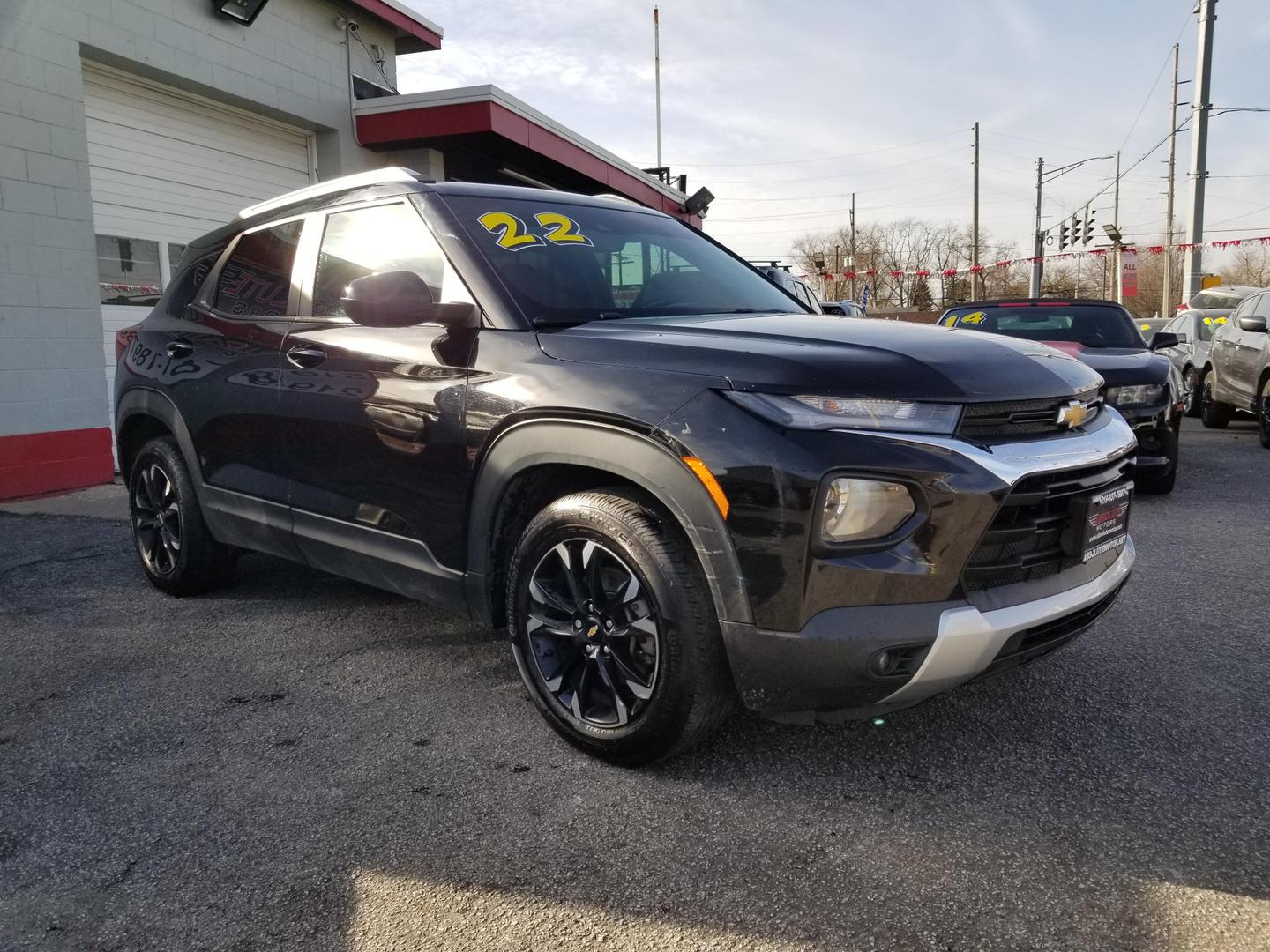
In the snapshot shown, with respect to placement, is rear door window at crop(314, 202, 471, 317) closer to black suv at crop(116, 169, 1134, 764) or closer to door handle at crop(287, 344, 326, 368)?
black suv at crop(116, 169, 1134, 764)

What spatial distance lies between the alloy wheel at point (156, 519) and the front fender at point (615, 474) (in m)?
2.09

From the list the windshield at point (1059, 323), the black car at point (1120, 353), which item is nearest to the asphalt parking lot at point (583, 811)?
the black car at point (1120, 353)

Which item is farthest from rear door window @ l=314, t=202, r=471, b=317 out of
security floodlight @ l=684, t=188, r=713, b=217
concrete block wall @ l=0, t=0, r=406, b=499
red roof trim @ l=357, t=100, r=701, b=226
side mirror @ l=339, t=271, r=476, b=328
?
security floodlight @ l=684, t=188, r=713, b=217

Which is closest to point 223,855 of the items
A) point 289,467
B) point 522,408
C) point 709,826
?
point 709,826

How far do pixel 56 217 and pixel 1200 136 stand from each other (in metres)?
19.6

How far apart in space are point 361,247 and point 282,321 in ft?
1.59

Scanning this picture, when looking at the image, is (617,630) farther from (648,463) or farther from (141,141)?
(141,141)

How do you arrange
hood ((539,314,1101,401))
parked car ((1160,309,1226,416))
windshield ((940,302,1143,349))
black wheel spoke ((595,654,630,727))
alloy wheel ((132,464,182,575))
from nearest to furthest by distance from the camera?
hood ((539,314,1101,401))
black wheel spoke ((595,654,630,727))
alloy wheel ((132,464,182,575))
windshield ((940,302,1143,349))
parked car ((1160,309,1226,416))

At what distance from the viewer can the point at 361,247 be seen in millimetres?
3408

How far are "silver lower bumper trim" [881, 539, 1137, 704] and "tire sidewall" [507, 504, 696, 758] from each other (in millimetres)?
525

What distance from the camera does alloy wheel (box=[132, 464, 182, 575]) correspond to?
4305 mm

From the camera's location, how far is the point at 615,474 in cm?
253

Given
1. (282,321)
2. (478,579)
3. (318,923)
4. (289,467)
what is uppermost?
(282,321)

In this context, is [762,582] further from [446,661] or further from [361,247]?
[361,247]
